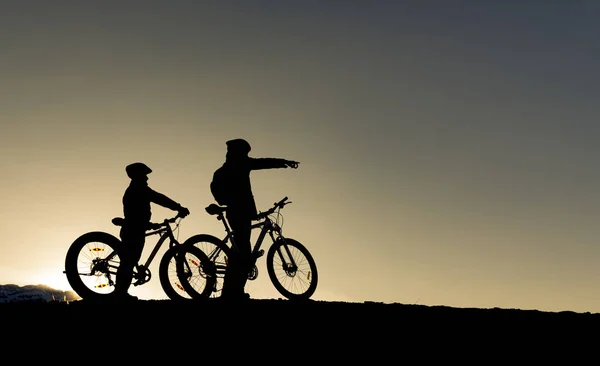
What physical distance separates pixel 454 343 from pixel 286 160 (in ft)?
15.8

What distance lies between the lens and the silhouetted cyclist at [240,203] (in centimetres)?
1134

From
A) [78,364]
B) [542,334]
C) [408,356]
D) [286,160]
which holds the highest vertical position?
[286,160]

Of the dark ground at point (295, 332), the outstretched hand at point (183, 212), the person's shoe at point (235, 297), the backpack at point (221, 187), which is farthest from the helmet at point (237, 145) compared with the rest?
the dark ground at point (295, 332)

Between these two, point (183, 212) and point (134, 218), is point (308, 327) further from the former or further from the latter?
point (134, 218)

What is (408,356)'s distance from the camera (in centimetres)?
742

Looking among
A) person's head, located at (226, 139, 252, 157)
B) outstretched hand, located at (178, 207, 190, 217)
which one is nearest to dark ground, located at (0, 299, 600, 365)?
outstretched hand, located at (178, 207, 190, 217)

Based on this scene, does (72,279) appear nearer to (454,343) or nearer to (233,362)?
(233,362)

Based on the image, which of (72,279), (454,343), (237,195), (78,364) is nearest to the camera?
(78,364)

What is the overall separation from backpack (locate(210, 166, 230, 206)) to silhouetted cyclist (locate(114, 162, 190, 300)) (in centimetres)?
57

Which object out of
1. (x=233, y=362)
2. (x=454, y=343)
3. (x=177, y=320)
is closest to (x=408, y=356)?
(x=454, y=343)

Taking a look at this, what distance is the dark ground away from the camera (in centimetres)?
736

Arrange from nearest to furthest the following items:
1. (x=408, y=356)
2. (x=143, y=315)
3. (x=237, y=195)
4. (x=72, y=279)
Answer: (x=408, y=356), (x=143, y=315), (x=72, y=279), (x=237, y=195)

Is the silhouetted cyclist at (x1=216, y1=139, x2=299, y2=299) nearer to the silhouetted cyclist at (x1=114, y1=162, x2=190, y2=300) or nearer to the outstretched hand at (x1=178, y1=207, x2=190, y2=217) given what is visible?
the outstretched hand at (x1=178, y1=207, x2=190, y2=217)

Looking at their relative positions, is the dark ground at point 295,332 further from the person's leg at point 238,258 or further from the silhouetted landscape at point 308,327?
the person's leg at point 238,258
